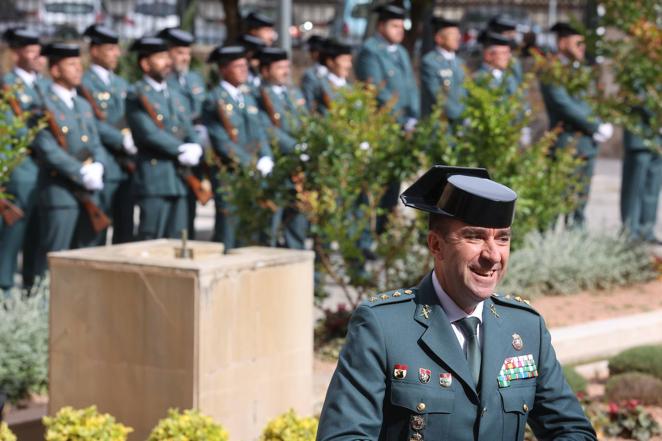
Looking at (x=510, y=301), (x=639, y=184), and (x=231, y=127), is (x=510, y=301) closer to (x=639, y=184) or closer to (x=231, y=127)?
(x=231, y=127)

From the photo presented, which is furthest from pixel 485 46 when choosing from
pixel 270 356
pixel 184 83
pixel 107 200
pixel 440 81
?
pixel 270 356

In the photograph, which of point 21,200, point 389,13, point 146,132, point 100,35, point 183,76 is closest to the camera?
point 21,200

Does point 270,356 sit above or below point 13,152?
below

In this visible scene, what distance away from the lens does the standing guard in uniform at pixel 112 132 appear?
34.6 ft

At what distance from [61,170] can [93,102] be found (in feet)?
5.10

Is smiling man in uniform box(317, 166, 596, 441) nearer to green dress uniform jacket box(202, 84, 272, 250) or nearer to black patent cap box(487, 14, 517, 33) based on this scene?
green dress uniform jacket box(202, 84, 272, 250)

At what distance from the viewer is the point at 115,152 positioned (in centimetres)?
1065

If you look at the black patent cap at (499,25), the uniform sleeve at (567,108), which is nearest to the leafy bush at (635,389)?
the uniform sleeve at (567,108)

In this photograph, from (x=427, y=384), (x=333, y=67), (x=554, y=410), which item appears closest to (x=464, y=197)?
(x=427, y=384)

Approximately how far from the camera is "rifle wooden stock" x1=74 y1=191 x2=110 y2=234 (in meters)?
9.52

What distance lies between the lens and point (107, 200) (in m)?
10.5

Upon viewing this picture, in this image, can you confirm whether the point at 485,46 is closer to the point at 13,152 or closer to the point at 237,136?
the point at 237,136

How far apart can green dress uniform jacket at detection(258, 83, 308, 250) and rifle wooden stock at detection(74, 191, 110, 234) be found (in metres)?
1.25

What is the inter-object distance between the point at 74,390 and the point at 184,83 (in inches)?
218
